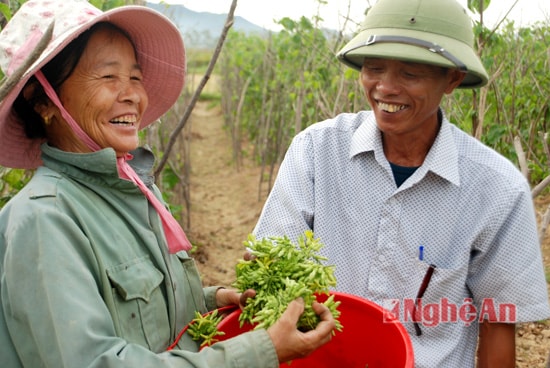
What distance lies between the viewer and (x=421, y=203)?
69.9 inches

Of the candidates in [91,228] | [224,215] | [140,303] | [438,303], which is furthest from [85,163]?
[224,215]

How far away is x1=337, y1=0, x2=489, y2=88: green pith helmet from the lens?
1.61m

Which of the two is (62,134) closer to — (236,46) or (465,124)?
(465,124)

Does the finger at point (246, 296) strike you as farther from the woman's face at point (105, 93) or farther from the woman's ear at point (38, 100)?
the woman's ear at point (38, 100)

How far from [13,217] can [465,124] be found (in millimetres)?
2607

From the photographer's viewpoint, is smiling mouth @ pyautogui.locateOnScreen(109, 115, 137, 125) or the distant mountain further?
the distant mountain

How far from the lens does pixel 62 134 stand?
1.42m

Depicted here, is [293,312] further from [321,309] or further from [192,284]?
[192,284]

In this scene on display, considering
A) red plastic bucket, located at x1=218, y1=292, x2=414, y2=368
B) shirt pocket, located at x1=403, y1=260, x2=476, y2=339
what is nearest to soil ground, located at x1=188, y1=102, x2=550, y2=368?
shirt pocket, located at x1=403, y1=260, x2=476, y2=339

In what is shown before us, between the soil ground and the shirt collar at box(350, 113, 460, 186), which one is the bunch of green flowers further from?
the soil ground

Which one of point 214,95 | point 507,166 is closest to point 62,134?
point 507,166

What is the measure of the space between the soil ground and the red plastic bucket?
6.82 ft

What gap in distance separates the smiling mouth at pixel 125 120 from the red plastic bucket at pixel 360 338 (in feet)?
2.14

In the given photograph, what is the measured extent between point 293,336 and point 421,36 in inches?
40.4
